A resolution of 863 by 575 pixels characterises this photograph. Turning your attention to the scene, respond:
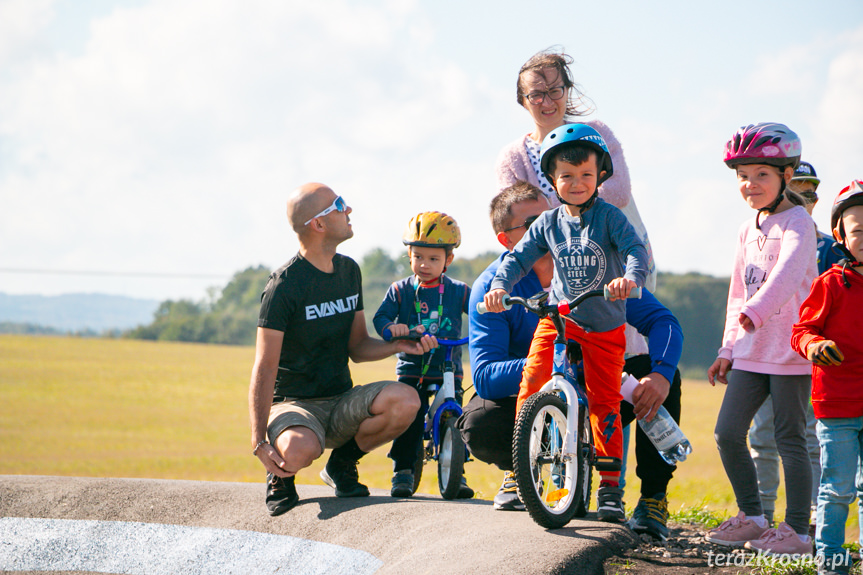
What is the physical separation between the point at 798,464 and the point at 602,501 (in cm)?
86

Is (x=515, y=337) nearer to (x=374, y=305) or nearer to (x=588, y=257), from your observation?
(x=588, y=257)

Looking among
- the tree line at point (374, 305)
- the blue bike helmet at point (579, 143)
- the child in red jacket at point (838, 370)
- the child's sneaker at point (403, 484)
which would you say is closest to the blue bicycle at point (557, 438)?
the blue bike helmet at point (579, 143)

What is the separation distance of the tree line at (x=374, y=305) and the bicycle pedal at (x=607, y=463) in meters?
14.6

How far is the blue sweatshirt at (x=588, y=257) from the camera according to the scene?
3.15 metres

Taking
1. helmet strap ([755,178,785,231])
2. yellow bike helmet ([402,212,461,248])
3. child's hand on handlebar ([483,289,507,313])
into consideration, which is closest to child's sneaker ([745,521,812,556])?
helmet strap ([755,178,785,231])

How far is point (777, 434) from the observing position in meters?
3.47

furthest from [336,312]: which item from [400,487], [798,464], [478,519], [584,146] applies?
[798,464]

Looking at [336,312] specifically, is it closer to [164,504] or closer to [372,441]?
[372,441]

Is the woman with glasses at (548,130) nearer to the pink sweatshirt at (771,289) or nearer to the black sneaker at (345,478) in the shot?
the pink sweatshirt at (771,289)

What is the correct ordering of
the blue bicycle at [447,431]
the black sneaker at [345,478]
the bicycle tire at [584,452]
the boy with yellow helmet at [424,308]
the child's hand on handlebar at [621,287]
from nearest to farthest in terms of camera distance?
the child's hand on handlebar at [621,287] < the bicycle tire at [584,452] < the blue bicycle at [447,431] < the black sneaker at [345,478] < the boy with yellow helmet at [424,308]

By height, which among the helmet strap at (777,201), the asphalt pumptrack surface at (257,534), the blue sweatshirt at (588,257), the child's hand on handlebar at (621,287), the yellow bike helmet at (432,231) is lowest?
the asphalt pumptrack surface at (257,534)

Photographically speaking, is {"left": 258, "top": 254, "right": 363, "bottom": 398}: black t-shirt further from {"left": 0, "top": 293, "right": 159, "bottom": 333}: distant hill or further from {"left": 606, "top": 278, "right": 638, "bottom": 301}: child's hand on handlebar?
{"left": 0, "top": 293, "right": 159, "bottom": 333}: distant hill

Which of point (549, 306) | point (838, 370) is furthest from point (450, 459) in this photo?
point (838, 370)

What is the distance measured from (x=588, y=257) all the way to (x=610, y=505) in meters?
1.12
